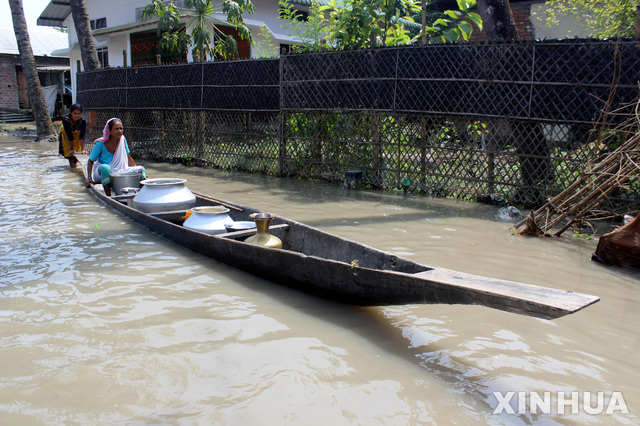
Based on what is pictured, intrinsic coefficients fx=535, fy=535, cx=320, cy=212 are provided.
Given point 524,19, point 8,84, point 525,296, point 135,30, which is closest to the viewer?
point 525,296

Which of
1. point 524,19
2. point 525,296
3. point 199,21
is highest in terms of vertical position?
point 524,19

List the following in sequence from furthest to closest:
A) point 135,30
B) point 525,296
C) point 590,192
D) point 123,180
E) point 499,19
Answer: point 135,30
point 499,19
point 123,180
point 590,192
point 525,296

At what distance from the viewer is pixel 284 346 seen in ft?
10.9

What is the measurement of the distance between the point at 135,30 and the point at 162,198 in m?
15.3

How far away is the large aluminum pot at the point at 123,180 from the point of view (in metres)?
7.49

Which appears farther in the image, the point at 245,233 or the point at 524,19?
the point at 524,19

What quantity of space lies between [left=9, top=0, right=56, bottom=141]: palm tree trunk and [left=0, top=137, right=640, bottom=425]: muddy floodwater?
12766mm

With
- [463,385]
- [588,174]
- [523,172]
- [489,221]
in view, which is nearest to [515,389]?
[463,385]

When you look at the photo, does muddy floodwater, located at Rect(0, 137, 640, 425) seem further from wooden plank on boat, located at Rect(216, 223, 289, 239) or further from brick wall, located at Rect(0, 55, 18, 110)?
brick wall, located at Rect(0, 55, 18, 110)

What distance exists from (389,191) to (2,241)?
557cm

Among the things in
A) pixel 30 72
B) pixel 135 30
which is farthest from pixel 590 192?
pixel 135 30

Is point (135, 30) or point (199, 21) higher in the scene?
point (135, 30)

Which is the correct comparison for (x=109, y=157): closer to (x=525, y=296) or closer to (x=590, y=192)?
(x=590, y=192)

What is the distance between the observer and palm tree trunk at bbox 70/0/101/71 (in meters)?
14.8
